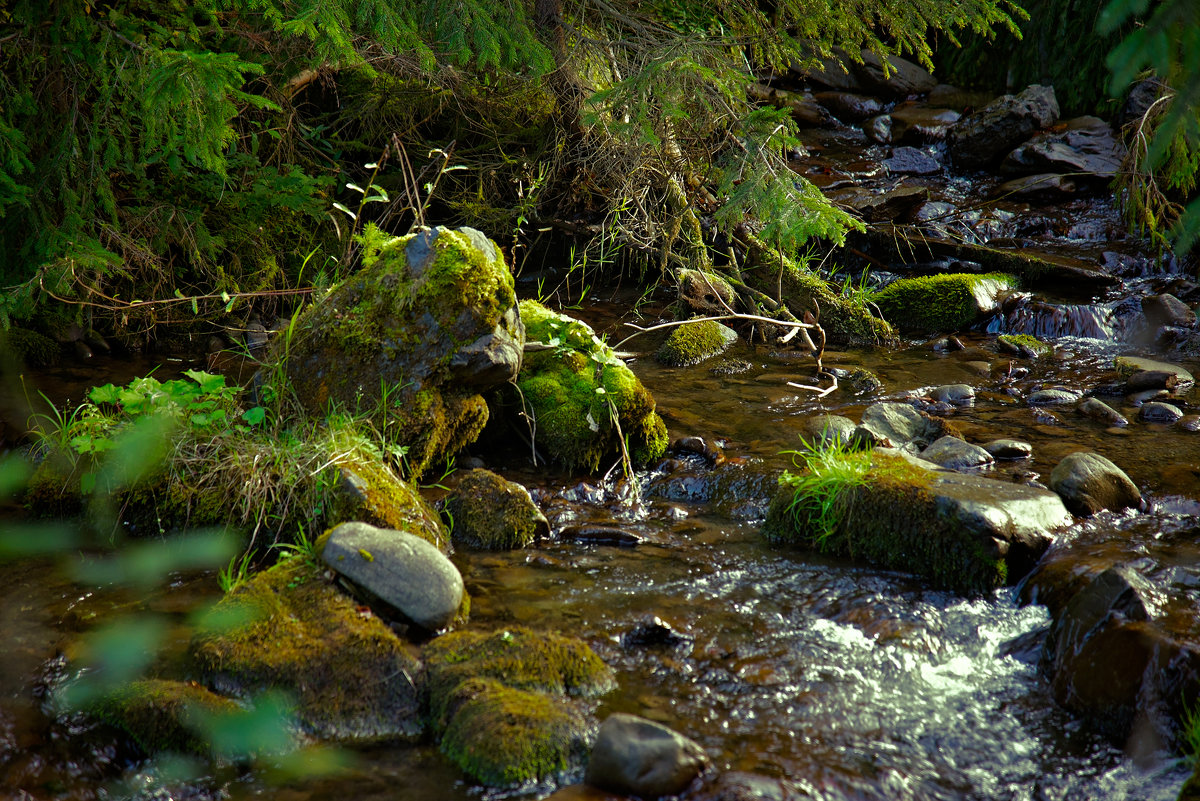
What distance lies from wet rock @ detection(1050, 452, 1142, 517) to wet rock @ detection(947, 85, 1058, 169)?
923cm

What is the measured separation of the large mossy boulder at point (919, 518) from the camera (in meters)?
4.05

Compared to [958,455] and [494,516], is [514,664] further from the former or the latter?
[958,455]

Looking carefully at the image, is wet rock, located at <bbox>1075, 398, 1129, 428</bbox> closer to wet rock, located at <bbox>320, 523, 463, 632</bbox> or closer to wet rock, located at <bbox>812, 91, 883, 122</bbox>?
wet rock, located at <bbox>320, 523, 463, 632</bbox>

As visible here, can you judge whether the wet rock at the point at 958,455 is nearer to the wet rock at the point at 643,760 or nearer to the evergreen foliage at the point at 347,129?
the evergreen foliage at the point at 347,129

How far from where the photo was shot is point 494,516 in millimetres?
4480

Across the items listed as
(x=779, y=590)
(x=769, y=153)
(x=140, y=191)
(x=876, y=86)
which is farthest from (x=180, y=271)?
(x=876, y=86)

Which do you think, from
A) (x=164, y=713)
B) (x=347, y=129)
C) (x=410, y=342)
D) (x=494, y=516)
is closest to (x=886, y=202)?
(x=347, y=129)

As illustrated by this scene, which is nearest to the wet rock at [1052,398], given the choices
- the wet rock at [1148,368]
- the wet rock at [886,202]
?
the wet rock at [1148,368]

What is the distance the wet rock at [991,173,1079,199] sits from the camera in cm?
1124

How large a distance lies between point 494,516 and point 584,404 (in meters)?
1.20

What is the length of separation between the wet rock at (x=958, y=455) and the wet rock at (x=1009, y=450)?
0.09 meters

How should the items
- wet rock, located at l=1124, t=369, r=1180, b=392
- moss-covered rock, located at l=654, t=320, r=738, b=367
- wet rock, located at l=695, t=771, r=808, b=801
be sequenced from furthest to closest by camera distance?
moss-covered rock, located at l=654, t=320, r=738, b=367 < wet rock, located at l=1124, t=369, r=1180, b=392 < wet rock, located at l=695, t=771, r=808, b=801

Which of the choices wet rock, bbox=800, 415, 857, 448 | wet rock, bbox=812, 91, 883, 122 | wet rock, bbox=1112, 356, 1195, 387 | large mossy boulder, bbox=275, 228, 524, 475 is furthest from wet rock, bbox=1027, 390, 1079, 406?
wet rock, bbox=812, 91, 883, 122

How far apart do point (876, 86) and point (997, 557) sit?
1324 cm
